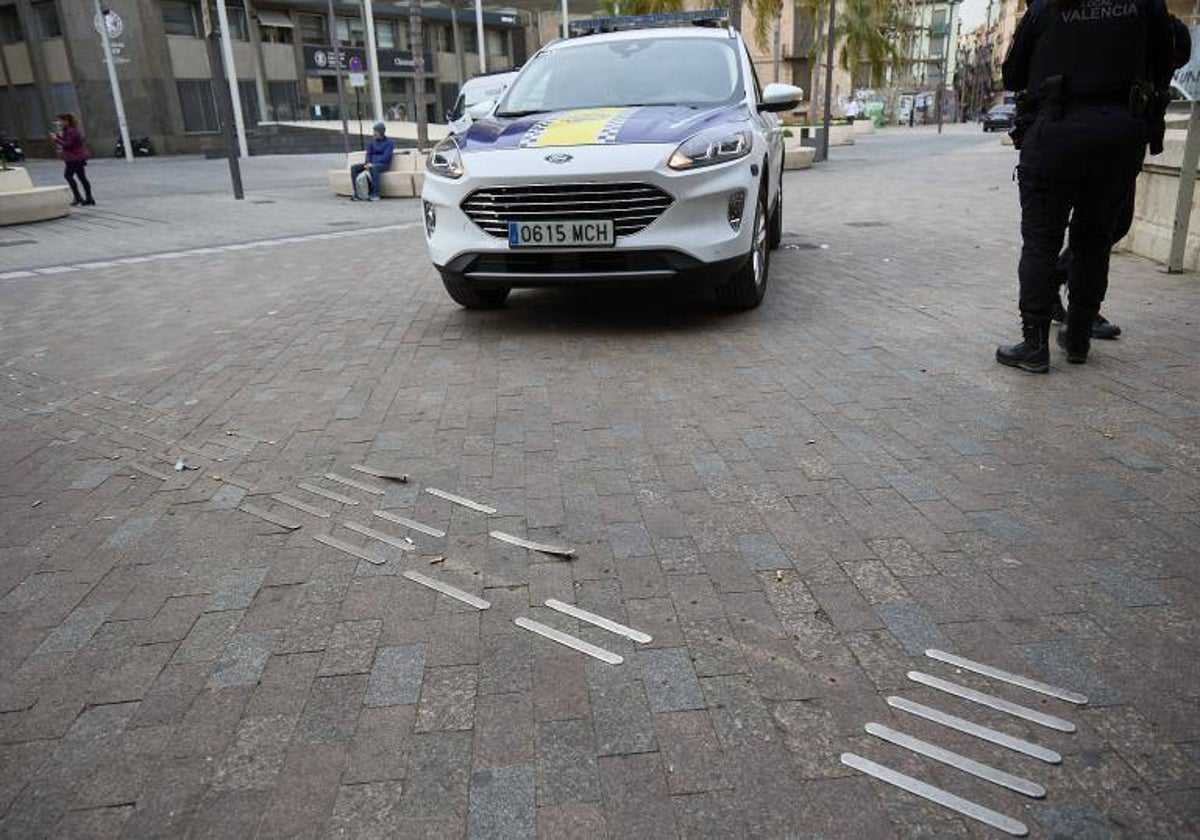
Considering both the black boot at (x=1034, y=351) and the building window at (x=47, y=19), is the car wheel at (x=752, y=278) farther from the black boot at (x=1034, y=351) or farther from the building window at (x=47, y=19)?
the building window at (x=47, y=19)

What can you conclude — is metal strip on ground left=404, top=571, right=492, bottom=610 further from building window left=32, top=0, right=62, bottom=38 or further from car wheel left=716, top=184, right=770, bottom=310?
building window left=32, top=0, right=62, bottom=38

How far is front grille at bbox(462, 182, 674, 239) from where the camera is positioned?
5.38 metres

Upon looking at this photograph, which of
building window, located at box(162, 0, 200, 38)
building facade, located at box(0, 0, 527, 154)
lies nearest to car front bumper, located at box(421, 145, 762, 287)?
building facade, located at box(0, 0, 527, 154)

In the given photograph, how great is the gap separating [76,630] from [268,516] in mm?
851

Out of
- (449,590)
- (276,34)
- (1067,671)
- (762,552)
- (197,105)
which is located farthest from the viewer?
(276,34)

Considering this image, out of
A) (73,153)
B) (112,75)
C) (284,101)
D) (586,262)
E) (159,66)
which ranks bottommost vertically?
(586,262)

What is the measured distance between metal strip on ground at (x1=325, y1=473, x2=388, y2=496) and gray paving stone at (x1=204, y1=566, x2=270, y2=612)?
26.5 inches

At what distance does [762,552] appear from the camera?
3.03 metres

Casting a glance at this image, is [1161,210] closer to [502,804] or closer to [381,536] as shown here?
[381,536]

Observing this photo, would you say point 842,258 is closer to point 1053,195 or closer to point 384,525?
point 1053,195

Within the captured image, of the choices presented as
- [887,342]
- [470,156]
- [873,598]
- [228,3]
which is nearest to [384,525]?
[873,598]

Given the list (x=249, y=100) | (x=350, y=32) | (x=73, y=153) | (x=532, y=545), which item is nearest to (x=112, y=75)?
(x=249, y=100)

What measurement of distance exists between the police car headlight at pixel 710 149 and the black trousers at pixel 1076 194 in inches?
66.5

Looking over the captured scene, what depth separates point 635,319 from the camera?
6.41 m
